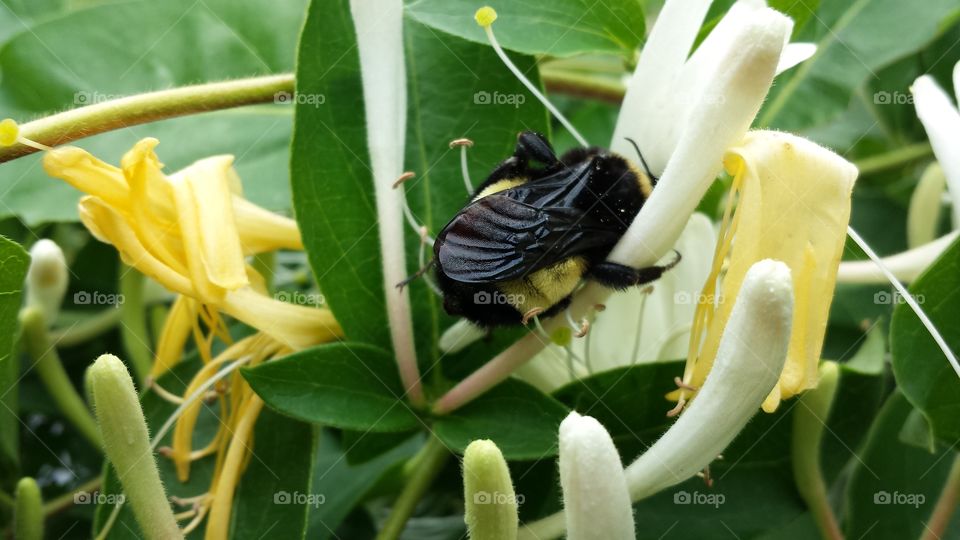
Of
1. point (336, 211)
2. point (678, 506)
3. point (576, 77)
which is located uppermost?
point (576, 77)

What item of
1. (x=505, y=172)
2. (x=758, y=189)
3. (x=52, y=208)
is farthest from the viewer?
(x=52, y=208)

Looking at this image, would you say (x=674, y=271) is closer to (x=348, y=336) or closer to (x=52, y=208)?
(x=348, y=336)

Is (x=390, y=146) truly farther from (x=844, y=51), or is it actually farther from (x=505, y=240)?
(x=844, y=51)

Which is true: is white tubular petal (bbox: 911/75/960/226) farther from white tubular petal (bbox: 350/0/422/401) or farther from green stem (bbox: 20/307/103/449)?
green stem (bbox: 20/307/103/449)

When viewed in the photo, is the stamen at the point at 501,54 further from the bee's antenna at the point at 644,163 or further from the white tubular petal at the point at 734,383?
the white tubular petal at the point at 734,383

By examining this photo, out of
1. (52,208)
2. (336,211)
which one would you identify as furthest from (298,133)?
(52,208)

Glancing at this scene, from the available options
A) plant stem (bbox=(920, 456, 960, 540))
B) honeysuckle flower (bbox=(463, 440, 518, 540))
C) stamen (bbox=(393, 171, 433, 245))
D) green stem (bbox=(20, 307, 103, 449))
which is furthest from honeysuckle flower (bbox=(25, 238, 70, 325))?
plant stem (bbox=(920, 456, 960, 540))

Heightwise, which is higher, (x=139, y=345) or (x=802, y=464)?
(x=139, y=345)
